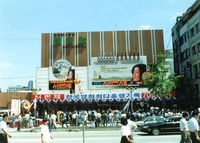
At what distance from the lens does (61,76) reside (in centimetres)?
4325

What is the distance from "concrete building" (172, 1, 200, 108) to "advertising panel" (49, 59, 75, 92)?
21.5m

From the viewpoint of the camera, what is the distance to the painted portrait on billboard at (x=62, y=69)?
43281mm

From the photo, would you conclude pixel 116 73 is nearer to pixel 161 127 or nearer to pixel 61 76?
pixel 61 76

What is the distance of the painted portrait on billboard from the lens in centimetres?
4328

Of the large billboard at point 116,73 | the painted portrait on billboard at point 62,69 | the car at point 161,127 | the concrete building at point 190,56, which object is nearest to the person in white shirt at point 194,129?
the car at point 161,127

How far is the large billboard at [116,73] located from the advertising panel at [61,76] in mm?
3830

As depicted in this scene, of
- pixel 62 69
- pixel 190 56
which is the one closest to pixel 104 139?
pixel 62 69

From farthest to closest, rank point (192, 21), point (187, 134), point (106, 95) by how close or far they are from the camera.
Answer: point (192, 21), point (106, 95), point (187, 134)

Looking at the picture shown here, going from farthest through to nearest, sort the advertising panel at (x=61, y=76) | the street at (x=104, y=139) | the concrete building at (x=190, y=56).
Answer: the advertising panel at (x=61, y=76), the concrete building at (x=190, y=56), the street at (x=104, y=139)

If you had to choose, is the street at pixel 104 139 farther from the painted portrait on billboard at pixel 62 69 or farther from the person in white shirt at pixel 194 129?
the painted portrait on billboard at pixel 62 69

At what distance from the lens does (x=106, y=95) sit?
37875mm

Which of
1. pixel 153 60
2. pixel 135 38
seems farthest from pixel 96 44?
pixel 153 60

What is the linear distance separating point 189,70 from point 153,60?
699 centimetres

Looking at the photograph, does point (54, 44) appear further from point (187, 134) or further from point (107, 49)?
point (187, 134)
